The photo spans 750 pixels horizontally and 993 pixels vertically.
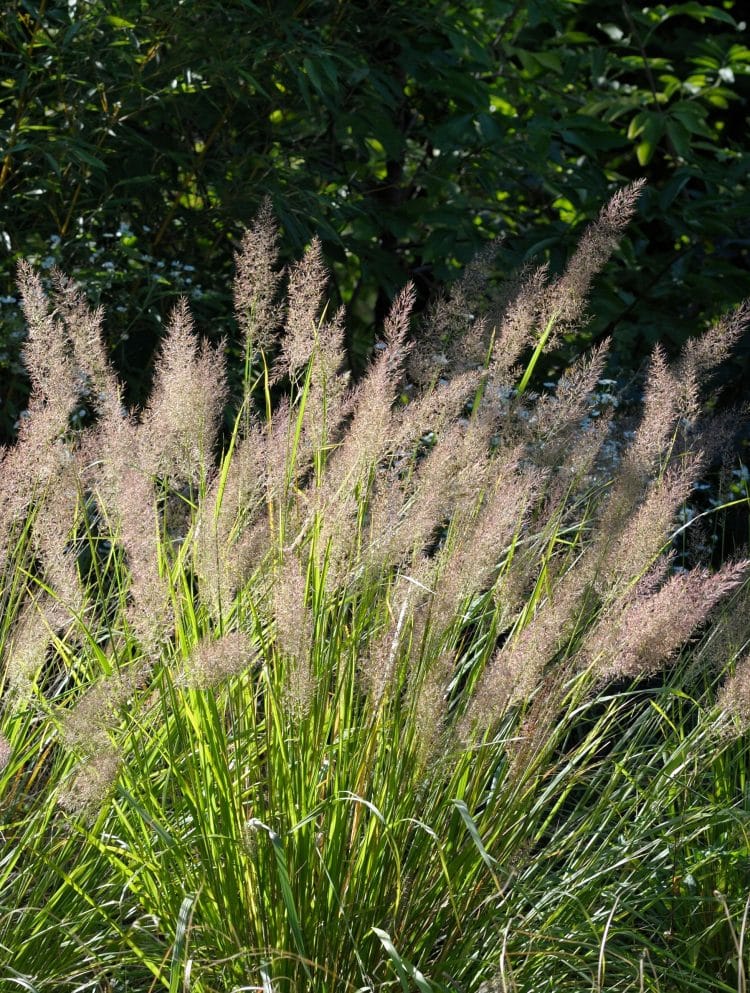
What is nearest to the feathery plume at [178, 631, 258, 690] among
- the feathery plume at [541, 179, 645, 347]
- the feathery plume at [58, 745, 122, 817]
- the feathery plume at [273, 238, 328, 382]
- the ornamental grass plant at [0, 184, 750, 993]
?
the ornamental grass plant at [0, 184, 750, 993]

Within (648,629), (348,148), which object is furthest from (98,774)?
(348,148)

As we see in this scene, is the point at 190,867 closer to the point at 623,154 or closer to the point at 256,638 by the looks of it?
the point at 256,638

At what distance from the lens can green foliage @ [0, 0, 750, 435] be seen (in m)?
4.23

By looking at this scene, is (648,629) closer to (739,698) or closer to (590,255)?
(739,698)

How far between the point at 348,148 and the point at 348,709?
3.74 m

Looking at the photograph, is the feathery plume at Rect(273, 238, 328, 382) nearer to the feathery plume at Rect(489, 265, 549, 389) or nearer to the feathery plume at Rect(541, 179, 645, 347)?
the feathery plume at Rect(489, 265, 549, 389)

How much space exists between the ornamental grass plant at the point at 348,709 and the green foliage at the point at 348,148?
2004mm

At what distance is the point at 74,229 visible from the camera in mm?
4531

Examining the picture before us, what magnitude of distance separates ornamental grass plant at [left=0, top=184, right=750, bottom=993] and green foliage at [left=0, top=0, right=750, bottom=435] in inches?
78.9

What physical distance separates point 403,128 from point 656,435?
3614 millimetres

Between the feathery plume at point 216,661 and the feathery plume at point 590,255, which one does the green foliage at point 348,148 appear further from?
the feathery plume at point 216,661

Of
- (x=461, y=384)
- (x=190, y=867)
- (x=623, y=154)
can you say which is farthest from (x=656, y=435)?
(x=623, y=154)

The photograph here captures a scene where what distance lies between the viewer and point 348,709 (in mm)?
2096

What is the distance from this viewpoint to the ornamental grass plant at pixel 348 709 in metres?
1.83
